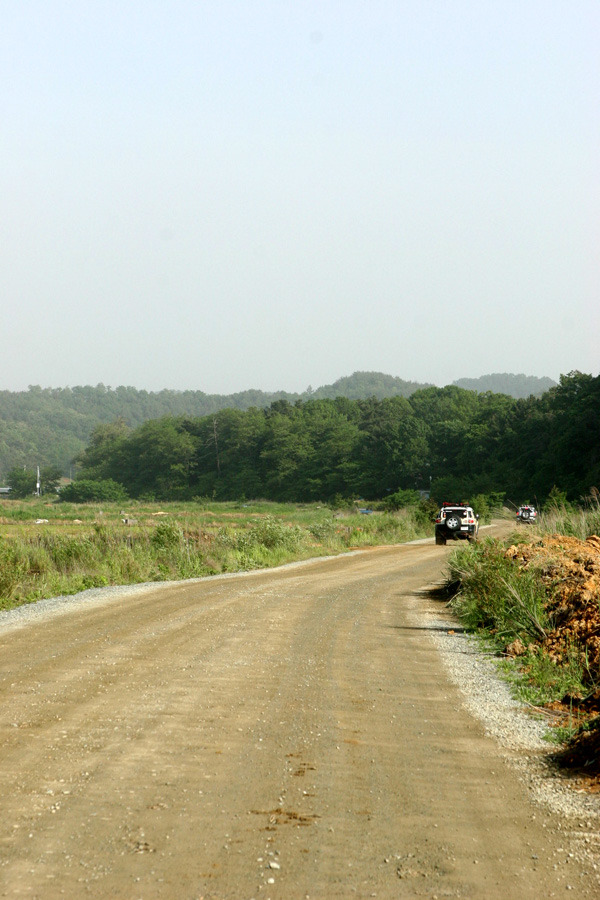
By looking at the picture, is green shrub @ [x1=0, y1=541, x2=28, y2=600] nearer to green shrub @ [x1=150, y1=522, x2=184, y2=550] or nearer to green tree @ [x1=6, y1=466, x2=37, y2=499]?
green shrub @ [x1=150, y1=522, x2=184, y2=550]

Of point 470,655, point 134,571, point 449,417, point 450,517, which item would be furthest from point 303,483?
point 470,655

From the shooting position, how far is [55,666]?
10.5 metres

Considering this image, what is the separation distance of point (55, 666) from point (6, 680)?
33.3 inches

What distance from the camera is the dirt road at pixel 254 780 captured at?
474 cm

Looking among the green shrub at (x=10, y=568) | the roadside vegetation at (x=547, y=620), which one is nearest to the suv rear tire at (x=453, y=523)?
the green shrub at (x=10, y=568)

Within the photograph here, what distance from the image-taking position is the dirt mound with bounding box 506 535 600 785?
24.1ft

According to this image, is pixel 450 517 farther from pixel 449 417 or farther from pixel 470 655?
pixel 449 417

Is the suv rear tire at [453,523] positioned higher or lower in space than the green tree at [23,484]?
lower

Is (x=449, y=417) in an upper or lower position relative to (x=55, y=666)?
upper

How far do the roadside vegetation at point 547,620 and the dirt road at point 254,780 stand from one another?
934mm

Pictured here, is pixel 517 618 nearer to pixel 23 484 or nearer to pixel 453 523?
pixel 453 523

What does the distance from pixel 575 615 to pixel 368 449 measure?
439 feet


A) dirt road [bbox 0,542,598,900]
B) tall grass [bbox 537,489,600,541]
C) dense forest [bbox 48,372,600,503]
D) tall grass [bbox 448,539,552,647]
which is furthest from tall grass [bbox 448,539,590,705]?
dense forest [bbox 48,372,600,503]

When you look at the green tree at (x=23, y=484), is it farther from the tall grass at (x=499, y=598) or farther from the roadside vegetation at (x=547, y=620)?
the roadside vegetation at (x=547, y=620)
